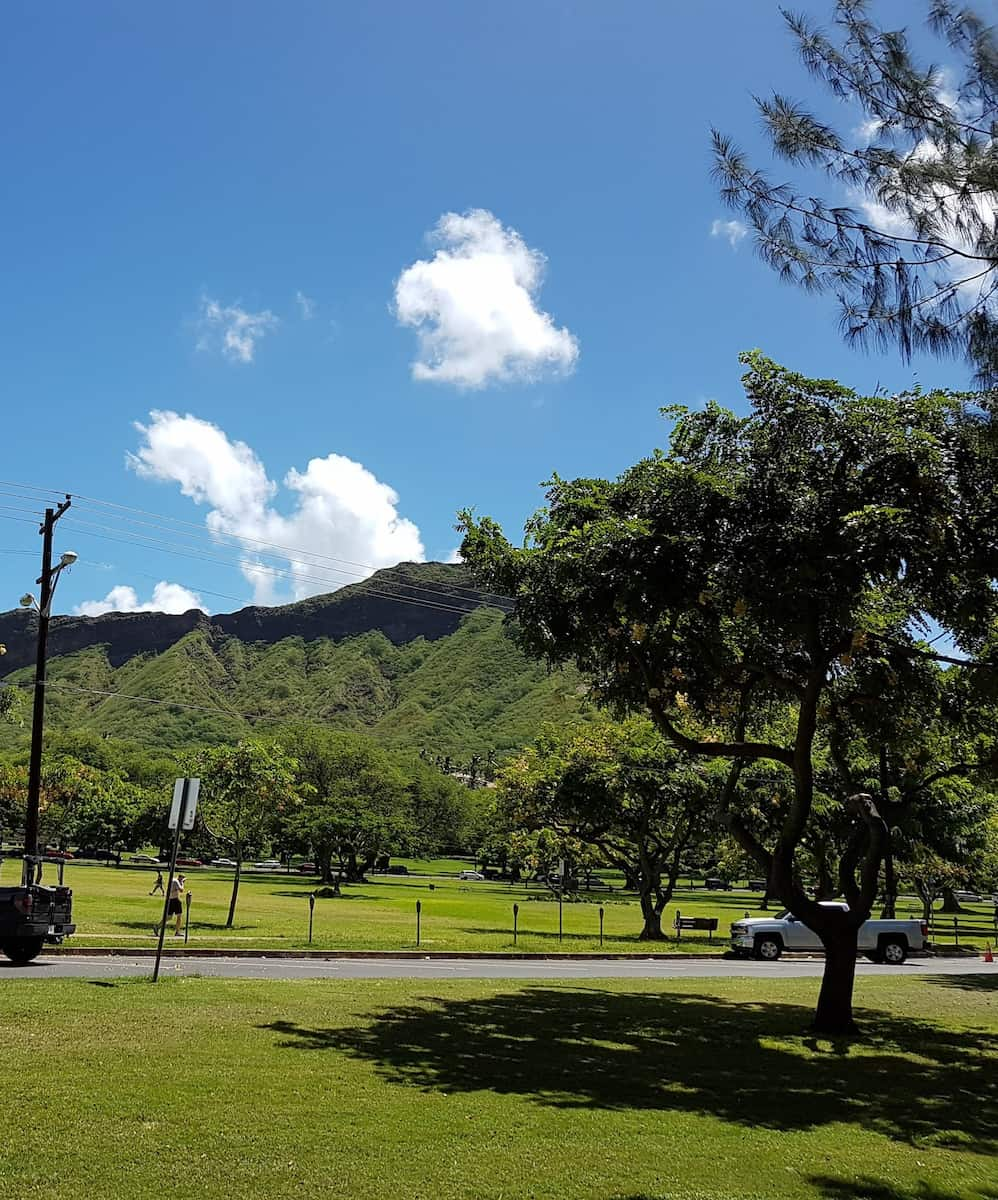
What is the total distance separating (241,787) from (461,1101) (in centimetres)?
2187

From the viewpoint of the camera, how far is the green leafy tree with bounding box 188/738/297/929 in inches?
1148

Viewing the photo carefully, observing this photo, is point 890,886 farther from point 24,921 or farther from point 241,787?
point 24,921

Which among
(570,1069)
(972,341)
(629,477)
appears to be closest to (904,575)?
(629,477)

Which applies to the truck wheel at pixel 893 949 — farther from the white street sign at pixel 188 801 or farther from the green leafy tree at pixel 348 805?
the green leafy tree at pixel 348 805

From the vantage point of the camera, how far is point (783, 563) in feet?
39.6

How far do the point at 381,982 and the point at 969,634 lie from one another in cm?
1061

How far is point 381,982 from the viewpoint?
17203 mm

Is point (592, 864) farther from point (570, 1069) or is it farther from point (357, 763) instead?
point (357, 763)

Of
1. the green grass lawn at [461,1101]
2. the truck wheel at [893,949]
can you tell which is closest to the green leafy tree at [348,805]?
the truck wheel at [893,949]

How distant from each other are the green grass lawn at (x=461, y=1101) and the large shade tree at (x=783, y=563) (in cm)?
315

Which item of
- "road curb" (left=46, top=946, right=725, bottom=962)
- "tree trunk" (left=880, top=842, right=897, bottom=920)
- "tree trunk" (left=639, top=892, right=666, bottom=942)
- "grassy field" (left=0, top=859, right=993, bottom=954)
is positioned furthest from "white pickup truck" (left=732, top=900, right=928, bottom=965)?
"tree trunk" (left=639, top=892, right=666, bottom=942)

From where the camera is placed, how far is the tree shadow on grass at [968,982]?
21750 mm

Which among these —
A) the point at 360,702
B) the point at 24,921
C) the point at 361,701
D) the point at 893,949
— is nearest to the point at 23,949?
the point at 24,921

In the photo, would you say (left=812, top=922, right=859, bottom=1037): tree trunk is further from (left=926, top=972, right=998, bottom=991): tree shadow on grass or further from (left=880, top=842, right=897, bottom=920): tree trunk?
(left=880, top=842, right=897, bottom=920): tree trunk
